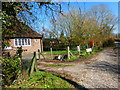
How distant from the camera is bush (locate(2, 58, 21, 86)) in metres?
2.93

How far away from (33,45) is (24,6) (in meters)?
14.9

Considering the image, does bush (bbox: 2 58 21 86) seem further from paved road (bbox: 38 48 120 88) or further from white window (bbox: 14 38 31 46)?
white window (bbox: 14 38 31 46)

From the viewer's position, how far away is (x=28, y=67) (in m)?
4.42

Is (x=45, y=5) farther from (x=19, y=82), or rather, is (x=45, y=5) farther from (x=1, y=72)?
(x=19, y=82)

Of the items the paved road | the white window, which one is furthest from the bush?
the white window

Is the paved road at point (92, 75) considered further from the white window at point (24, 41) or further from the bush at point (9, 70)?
the white window at point (24, 41)

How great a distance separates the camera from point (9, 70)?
10.3 feet

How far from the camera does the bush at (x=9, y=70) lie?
2926mm

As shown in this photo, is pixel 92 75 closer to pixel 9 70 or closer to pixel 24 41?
pixel 9 70

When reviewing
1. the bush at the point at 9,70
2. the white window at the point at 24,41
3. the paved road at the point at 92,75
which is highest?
the white window at the point at 24,41

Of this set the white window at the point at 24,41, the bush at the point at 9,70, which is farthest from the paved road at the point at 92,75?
the white window at the point at 24,41

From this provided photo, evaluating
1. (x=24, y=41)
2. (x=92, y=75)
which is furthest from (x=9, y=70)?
(x=24, y=41)

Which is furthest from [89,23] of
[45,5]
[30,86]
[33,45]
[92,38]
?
[30,86]

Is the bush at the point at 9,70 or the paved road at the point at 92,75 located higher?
the bush at the point at 9,70
